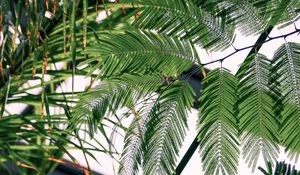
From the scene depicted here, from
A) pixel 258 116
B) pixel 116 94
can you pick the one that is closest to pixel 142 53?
pixel 116 94

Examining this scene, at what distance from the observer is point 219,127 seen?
0.98m

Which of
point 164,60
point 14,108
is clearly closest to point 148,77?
point 164,60

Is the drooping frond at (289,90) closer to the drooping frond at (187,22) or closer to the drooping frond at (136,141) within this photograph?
the drooping frond at (187,22)

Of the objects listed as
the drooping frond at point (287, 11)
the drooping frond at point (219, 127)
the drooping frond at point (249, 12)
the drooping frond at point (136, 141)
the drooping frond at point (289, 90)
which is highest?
the drooping frond at point (287, 11)

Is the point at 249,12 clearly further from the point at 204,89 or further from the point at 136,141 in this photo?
the point at 136,141

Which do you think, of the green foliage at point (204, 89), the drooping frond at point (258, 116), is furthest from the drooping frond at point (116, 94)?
the drooping frond at point (258, 116)

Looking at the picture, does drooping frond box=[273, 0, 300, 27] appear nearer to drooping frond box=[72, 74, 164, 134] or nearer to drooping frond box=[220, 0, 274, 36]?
drooping frond box=[220, 0, 274, 36]

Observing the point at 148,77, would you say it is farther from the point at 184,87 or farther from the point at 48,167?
the point at 48,167

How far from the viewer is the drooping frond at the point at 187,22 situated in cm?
100

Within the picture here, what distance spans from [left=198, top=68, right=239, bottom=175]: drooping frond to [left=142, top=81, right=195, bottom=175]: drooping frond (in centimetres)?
3

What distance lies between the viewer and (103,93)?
104 cm

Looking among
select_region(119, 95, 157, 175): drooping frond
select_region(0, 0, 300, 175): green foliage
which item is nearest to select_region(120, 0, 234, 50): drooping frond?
select_region(0, 0, 300, 175): green foliage

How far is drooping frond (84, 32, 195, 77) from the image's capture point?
993 millimetres

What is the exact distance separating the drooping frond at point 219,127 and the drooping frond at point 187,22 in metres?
0.06
